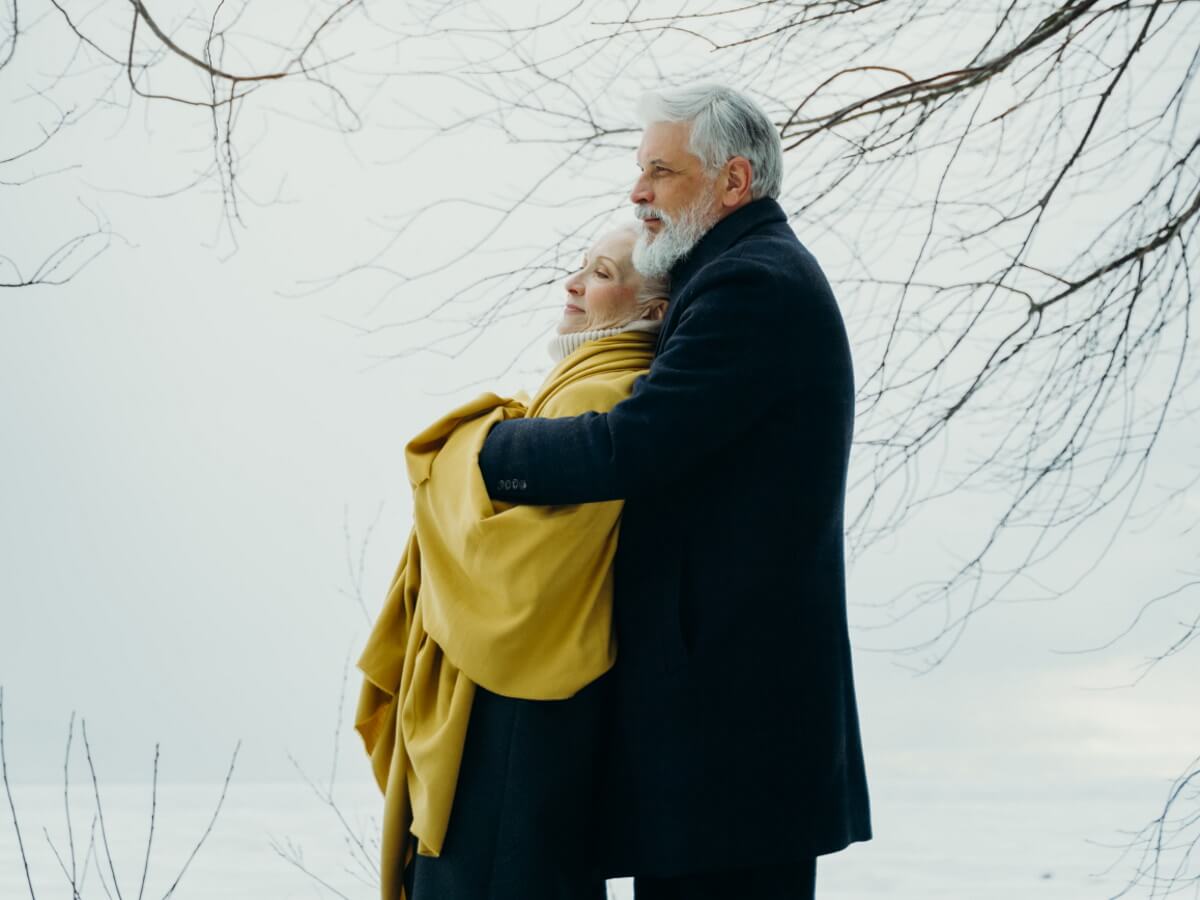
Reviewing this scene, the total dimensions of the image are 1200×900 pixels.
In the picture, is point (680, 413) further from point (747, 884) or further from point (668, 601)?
point (747, 884)

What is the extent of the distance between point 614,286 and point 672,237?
0.14 m

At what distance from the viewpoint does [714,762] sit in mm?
1922

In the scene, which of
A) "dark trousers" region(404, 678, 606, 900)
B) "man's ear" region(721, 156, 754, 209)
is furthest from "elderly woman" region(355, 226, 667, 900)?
"man's ear" region(721, 156, 754, 209)

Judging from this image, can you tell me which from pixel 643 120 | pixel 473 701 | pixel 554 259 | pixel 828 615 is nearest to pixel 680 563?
pixel 828 615

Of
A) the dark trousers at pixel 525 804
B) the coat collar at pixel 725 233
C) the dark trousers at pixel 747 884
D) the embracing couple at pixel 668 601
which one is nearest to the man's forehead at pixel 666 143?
the embracing couple at pixel 668 601

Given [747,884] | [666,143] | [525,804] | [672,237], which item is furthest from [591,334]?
[747,884]

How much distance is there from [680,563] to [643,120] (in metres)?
0.69

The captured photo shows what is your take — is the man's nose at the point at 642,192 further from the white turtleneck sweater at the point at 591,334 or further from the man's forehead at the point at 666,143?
the white turtleneck sweater at the point at 591,334

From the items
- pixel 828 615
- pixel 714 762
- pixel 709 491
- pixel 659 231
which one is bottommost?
pixel 714 762

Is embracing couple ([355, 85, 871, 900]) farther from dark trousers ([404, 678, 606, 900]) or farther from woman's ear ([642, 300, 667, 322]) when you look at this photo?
woman's ear ([642, 300, 667, 322])

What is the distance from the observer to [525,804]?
192 cm

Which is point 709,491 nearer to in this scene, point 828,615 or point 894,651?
point 828,615

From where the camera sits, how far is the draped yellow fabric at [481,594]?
6.35 ft

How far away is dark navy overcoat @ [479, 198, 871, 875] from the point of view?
1893mm
